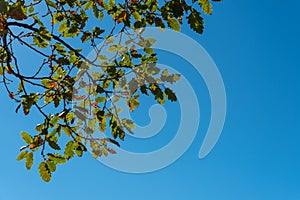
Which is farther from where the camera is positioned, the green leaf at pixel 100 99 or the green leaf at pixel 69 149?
the green leaf at pixel 100 99

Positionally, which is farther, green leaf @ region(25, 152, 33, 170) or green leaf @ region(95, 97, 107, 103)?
green leaf @ region(95, 97, 107, 103)

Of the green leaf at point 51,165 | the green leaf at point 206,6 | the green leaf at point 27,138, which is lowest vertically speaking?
the green leaf at point 51,165

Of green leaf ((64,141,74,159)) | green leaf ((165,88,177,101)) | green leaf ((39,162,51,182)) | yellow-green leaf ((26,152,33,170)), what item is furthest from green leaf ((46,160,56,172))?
green leaf ((165,88,177,101))

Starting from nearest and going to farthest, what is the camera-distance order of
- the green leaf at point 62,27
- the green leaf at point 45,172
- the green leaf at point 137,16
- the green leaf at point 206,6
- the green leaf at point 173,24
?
the green leaf at point 45,172
the green leaf at point 206,6
the green leaf at point 173,24
the green leaf at point 137,16
the green leaf at point 62,27

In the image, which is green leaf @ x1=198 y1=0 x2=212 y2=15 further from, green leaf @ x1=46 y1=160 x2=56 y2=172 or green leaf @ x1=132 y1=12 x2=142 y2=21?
green leaf @ x1=46 y1=160 x2=56 y2=172

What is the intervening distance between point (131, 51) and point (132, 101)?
67 cm

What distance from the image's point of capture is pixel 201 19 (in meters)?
3.49

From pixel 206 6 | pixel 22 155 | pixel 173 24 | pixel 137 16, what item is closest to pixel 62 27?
pixel 137 16

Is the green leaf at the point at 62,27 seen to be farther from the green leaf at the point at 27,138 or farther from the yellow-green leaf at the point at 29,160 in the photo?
the yellow-green leaf at the point at 29,160

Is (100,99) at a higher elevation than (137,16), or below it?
below

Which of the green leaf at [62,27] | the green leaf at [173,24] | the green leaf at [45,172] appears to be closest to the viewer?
the green leaf at [45,172]

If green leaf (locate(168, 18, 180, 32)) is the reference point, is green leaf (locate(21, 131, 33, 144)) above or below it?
below

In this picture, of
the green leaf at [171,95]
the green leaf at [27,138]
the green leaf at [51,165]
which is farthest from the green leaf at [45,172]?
the green leaf at [171,95]

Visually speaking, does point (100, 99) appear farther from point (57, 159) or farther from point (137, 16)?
point (137, 16)
